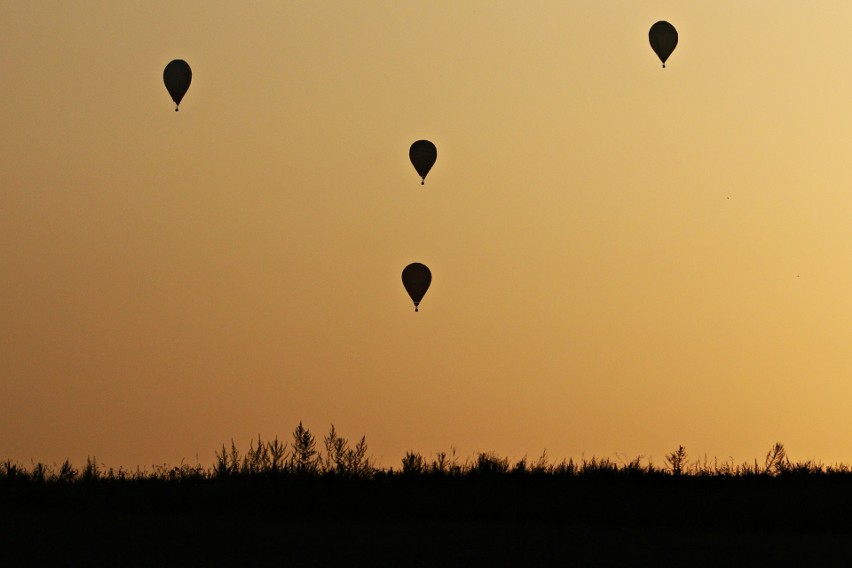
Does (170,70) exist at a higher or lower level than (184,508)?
higher

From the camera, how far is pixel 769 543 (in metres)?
17.9

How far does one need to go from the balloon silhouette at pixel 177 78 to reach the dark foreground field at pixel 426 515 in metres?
18.7

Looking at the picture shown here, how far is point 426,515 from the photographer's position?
20.5 m

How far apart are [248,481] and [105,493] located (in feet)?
6.69

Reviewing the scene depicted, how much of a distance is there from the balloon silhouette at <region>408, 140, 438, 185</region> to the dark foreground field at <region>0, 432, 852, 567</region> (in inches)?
740

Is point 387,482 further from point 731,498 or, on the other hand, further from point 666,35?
point 666,35

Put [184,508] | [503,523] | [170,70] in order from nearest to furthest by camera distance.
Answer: [503,523] < [184,508] < [170,70]

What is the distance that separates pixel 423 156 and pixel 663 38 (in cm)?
731

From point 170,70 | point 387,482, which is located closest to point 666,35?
point 170,70

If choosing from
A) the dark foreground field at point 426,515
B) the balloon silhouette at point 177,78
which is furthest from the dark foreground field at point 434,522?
the balloon silhouette at point 177,78

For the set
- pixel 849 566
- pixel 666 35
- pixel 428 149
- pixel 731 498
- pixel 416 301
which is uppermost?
pixel 666 35

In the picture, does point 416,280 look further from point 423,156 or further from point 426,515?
point 426,515

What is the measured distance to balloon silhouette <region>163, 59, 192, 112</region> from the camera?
40562 millimetres

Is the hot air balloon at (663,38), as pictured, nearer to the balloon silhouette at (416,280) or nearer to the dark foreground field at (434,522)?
the balloon silhouette at (416,280)
